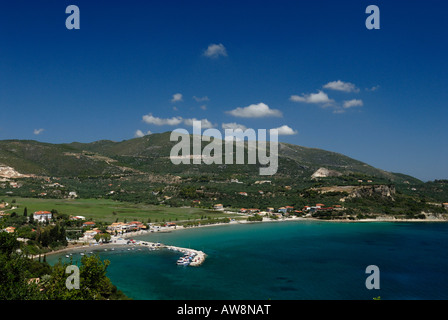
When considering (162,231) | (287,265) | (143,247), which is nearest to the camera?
(287,265)

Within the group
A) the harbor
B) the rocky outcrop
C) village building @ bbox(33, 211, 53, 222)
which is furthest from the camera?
the rocky outcrop

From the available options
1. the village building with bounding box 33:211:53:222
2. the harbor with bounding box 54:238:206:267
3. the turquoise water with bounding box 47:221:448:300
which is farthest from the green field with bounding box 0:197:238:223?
the harbor with bounding box 54:238:206:267

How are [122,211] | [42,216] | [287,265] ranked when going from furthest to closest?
[122,211] → [42,216] → [287,265]

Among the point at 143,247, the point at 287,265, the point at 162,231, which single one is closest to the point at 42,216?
the point at 162,231

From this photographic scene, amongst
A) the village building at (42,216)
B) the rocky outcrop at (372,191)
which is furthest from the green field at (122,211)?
the rocky outcrop at (372,191)

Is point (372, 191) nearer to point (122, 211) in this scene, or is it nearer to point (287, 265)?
point (287, 265)

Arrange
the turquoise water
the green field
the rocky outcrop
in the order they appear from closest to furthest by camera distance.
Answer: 1. the turquoise water
2. the green field
3. the rocky outcrop

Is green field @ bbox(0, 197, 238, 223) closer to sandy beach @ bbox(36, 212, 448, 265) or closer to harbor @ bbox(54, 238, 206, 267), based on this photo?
sandy beach @ bbox(36, 212, 448, 265)

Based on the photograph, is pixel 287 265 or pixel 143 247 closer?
pixel 287 265

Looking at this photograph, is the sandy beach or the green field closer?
the sandy beach
